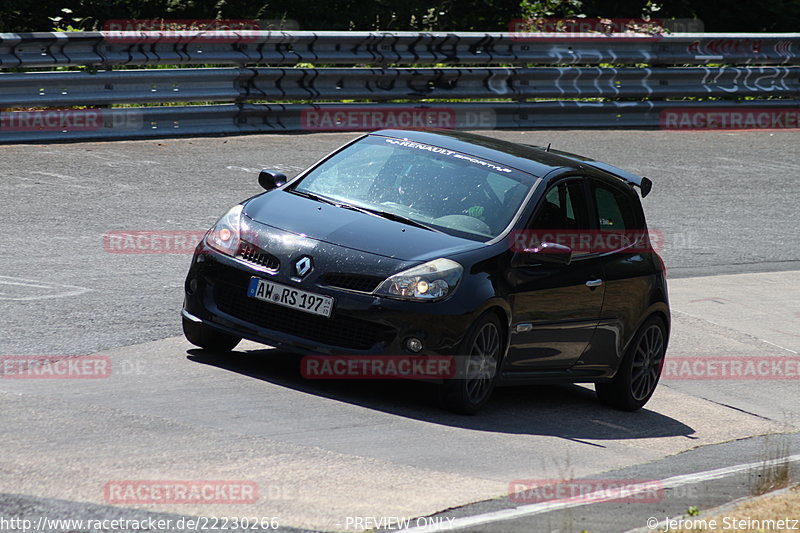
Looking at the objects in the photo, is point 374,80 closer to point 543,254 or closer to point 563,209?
point 563,209

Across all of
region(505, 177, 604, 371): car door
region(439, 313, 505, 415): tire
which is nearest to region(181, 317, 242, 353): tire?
region(439, 313, 505, 415): tire

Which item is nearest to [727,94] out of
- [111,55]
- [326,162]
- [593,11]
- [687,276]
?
[593,11]

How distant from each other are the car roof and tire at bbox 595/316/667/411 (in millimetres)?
1019

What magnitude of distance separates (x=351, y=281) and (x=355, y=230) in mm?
453

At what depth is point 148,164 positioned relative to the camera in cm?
1423

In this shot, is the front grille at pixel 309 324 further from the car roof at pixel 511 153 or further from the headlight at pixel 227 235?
the car roof at pixel 511 153

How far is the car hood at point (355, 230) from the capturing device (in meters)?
7.56

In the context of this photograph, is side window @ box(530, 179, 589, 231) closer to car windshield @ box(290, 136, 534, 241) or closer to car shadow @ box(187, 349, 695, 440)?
car windshield @ box(290, 136, 534, 241)

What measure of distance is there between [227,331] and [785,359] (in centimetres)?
560

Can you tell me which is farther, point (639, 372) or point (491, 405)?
point (639, 372)

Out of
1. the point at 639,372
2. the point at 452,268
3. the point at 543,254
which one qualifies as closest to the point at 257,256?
the point at 452,268

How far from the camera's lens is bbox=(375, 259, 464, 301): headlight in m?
7.34

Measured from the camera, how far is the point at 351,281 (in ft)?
24.3

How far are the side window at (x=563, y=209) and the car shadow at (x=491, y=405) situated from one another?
120cm
